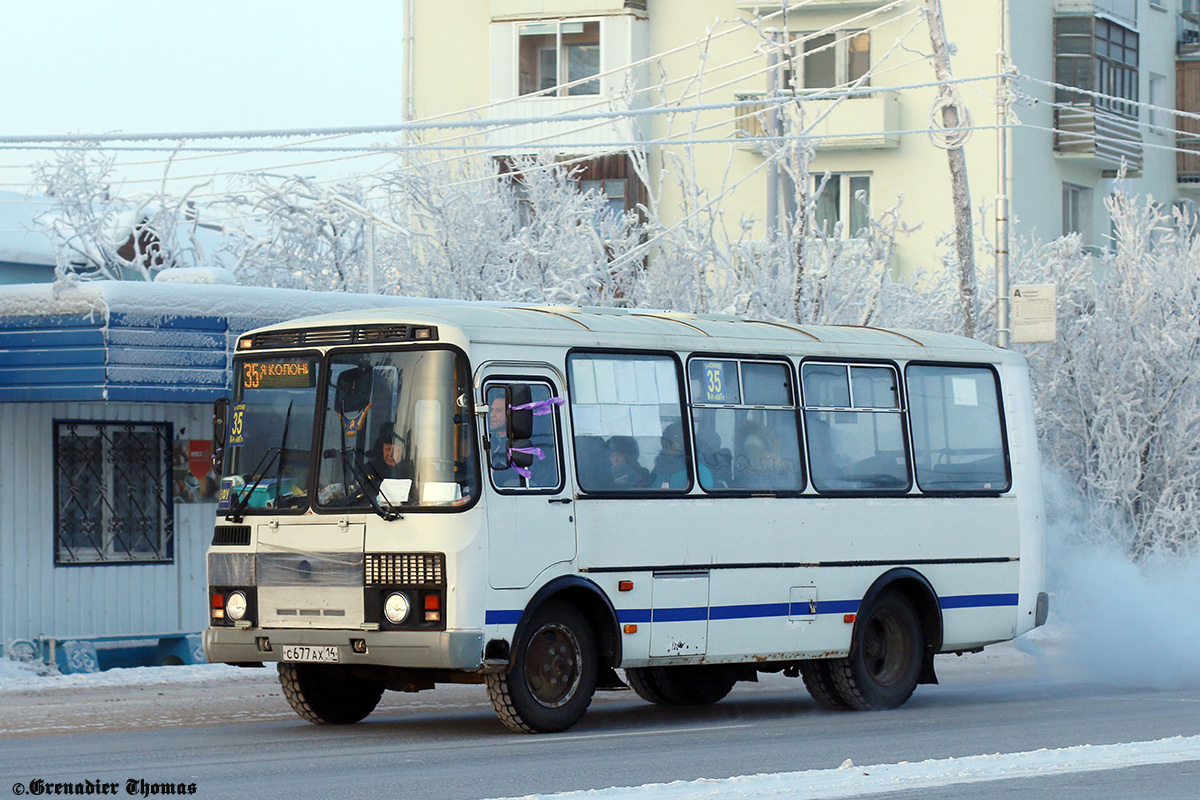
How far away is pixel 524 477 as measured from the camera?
39.9 feet

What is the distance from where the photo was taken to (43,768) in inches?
411

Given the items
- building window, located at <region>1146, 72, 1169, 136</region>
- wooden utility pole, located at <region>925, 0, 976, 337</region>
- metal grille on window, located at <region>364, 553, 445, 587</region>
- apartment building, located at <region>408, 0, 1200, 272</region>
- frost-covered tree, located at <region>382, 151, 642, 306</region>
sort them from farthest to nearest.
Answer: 1. building window, located at <region>1146, 72, 1169, 136</region>
2. apartment building, located at <region>408, 0, 1200, 272</region>
3. frost-covered tree, located at <region>382, 151, 642, 306</region>
4. wooden utility pole, located at <region>925, 0, 976, 337</region>
5. metal grille on window, located at <region>364, 553, 445, 587</region>

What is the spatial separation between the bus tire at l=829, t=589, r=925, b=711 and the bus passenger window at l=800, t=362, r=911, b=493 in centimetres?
93

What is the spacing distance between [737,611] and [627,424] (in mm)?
1599

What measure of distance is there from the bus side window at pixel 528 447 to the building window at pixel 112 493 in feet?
23.1

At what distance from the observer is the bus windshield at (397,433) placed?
465 inches

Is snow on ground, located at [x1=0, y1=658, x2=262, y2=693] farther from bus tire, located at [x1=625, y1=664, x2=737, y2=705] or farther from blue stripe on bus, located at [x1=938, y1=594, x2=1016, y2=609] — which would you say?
blue stripe on bus, located at [x1=938, y1=594, x2=1016, y2=609]

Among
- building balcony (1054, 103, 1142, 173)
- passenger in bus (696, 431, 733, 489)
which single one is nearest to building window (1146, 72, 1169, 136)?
building balcony (1054, 103, 1142, 173)

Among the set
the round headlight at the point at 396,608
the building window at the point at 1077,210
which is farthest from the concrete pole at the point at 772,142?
the building window at the point at 1077,210

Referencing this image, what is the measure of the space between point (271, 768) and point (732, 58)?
31.8m

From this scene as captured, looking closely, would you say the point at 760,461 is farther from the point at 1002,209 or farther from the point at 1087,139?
the point at 1087,139

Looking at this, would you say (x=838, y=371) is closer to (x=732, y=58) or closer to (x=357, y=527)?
(x=357, y=527)

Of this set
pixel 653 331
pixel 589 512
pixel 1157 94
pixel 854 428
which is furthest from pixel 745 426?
pixel 1157 94

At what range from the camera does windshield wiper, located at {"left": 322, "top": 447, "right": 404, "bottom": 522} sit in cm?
1183
